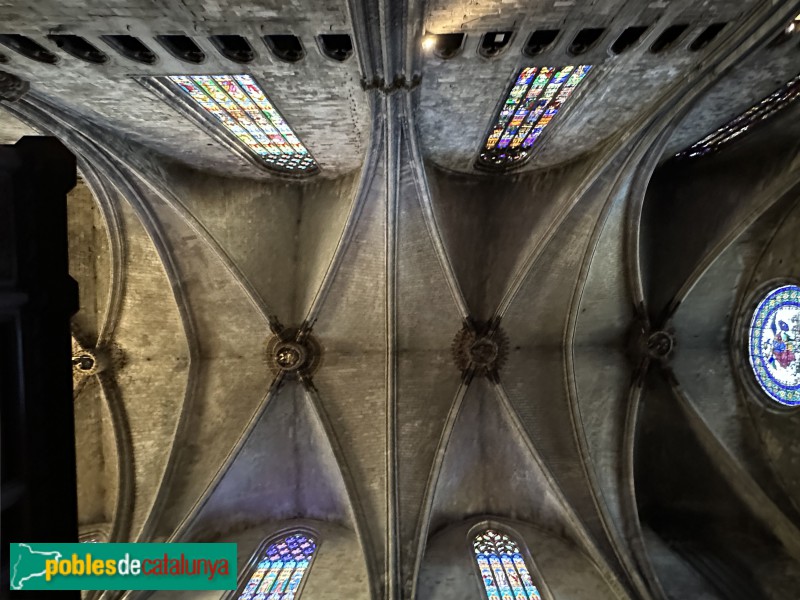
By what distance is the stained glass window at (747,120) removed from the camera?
908cm

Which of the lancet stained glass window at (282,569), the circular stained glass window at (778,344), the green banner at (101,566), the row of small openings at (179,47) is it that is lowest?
the lancet stained glass window at (282,569)

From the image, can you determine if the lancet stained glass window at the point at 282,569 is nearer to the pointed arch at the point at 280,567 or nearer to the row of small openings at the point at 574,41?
the pointed arch at the point at 280,567

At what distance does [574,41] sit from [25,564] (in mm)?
8738

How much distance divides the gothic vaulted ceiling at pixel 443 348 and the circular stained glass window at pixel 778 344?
1.19ft

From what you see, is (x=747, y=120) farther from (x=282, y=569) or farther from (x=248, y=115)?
(x=282, y=569)

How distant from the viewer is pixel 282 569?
1079cm

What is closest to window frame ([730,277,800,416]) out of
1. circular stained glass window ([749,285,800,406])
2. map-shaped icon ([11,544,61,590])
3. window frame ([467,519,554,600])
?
circular stained glass window ([749,285,800,406])

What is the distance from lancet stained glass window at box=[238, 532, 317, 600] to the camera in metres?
9.99

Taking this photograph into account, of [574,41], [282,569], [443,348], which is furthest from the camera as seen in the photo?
[443,348]

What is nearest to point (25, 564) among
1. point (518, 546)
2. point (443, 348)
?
point (443, 348)

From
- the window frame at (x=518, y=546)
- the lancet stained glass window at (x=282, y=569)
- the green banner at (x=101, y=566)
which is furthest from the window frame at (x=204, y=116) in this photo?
the window frame at (x=518, y=546)

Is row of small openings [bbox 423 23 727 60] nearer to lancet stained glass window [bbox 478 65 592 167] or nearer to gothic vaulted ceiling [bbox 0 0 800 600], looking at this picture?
lancet stained glass window [bbox 478 65 592 167]

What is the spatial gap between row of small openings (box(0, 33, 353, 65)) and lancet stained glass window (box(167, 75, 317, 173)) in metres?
0.59

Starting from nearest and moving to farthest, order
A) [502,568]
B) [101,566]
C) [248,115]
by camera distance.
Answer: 1. [101,566]
2. [248,115]
3. [502,568]
